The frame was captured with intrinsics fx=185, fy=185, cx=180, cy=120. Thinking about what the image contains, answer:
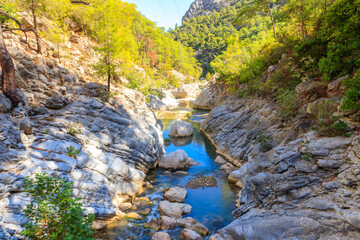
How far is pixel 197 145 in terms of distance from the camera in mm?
23812

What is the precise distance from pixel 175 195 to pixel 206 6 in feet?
585

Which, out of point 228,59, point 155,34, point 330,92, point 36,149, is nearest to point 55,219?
point 36,149

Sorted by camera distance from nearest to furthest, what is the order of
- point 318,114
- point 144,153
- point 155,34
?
1. point 318,114
2. point 144,153
3. point 155,34

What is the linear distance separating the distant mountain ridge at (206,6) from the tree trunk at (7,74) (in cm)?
16197

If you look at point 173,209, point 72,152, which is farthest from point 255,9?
point 72,152

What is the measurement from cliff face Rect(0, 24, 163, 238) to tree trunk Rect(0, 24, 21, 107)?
0.48m

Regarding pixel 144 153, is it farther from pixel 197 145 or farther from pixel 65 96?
pixel 197 145

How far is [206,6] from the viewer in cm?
15725

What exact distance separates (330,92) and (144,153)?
13.8 m

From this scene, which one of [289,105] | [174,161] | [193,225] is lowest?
[193,225]

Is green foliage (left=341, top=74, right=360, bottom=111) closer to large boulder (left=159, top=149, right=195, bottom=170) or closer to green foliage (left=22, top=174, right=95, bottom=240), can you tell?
green foliage (left=22, top=174, right=95, bottom=240)

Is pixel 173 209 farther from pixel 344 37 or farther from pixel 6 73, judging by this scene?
pixel 344 37

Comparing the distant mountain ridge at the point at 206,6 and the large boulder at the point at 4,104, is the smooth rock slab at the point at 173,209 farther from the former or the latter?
the distant mountain ridge at the point at 206,6

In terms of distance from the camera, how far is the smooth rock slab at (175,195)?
1216cm
